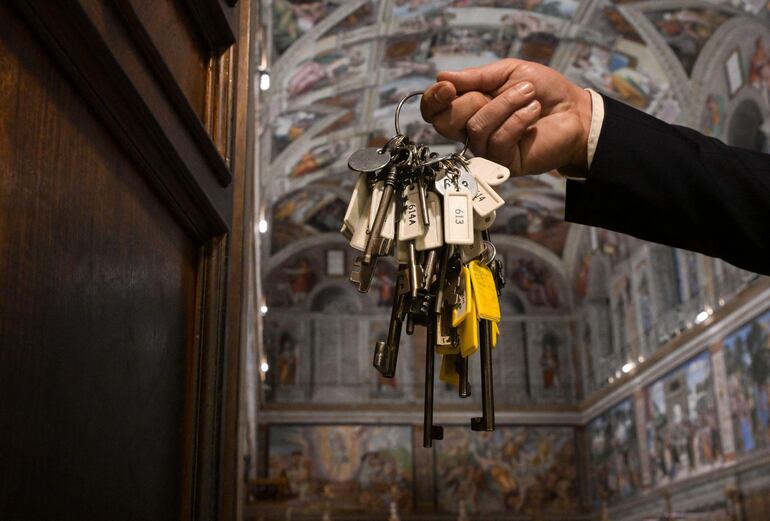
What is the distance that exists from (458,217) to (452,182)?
9 centimetres

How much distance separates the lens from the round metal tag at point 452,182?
1.55m

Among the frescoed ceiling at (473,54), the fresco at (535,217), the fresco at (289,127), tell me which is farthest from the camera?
the fresco at (535,217)

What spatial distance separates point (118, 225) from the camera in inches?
57.1

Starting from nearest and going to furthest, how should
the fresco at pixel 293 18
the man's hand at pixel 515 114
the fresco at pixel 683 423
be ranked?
the man's hand at pixel 515 114
the fresco at pixel 293 18
the fresco at pixel 683 423

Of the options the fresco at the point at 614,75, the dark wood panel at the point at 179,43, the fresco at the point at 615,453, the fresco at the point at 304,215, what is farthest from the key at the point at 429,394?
the fresco at the point at 304,215

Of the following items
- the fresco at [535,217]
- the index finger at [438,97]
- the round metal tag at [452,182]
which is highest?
the fresco at [535,217]

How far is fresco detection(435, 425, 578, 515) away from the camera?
984 inches

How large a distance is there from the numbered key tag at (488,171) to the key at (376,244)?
152mm

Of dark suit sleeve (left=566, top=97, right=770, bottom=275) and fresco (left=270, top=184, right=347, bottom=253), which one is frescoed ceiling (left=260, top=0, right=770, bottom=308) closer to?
fresco (left=270, top=184, right=347, bottom=253)

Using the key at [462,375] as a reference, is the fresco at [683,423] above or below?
above

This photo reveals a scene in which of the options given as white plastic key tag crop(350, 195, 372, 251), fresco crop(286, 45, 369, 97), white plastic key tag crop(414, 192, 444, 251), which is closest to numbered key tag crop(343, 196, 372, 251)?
white plastic key tag crop(350, 195, 372, 251)

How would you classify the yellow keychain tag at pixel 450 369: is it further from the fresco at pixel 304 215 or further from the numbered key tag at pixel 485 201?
the fresco at pixel 304 215

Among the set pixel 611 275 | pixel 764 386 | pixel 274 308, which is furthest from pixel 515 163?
pixel 274 308

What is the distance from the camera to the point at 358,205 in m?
1.64
